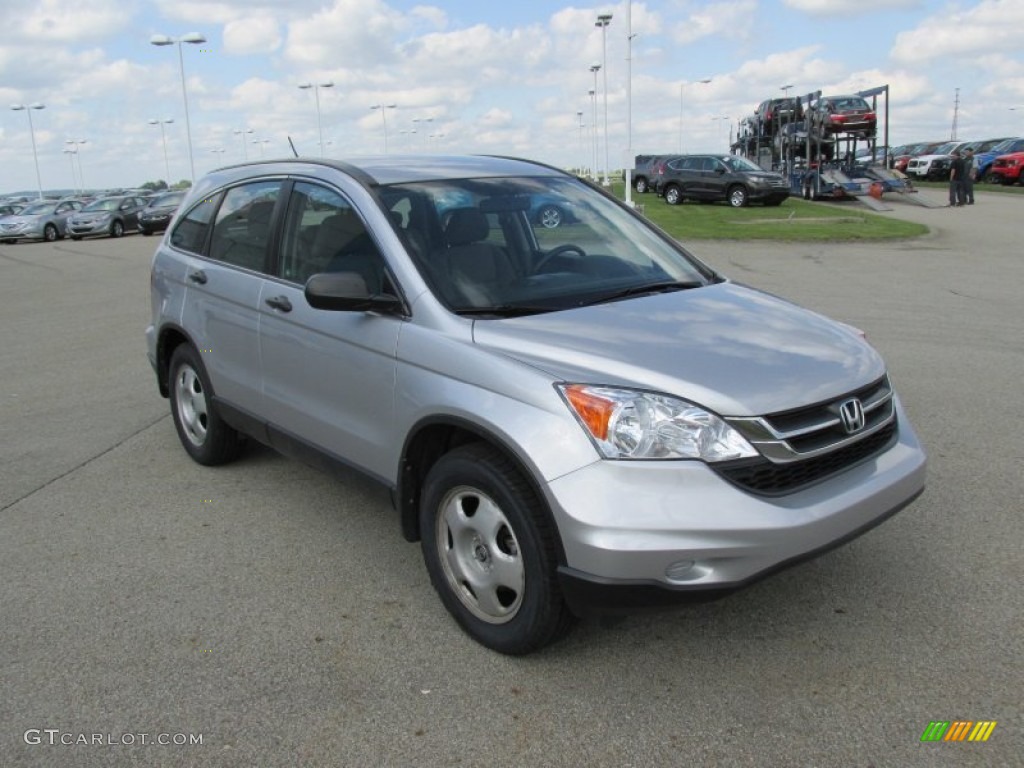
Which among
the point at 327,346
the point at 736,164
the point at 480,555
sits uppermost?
the point at 736,164

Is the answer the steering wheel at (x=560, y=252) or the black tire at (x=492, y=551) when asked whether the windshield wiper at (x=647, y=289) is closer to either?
the steering wheel at (x=560, y=252)

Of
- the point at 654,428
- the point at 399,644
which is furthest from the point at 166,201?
the point at 654,428

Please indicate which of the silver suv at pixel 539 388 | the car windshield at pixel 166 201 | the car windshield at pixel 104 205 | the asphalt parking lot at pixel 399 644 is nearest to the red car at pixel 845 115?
the car windshield at pixel 166 201

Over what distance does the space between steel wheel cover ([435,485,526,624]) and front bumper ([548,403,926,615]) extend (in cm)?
33

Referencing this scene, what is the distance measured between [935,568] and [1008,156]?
43.7 metres

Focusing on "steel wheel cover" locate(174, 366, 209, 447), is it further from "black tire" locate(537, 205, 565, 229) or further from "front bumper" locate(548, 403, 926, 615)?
"front bumper" locate(548, 403, 926, 615)

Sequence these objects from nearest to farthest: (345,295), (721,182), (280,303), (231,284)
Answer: (345,295) < (280,303) < (231,284) < (721,182)

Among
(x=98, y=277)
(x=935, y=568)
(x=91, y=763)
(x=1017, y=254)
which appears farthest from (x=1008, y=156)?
(x=91, y=763)

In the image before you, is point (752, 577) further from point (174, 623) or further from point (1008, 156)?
point (1008, 156)

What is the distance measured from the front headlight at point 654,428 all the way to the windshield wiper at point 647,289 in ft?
2.74

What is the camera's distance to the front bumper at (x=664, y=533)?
9.09ft

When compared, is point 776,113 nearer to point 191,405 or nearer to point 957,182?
point 957,182

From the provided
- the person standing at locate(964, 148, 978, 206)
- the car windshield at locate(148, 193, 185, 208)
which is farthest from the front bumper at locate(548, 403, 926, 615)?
the car windshield at locate(148, 193, 185, 208)

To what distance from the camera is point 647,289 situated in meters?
3.95
